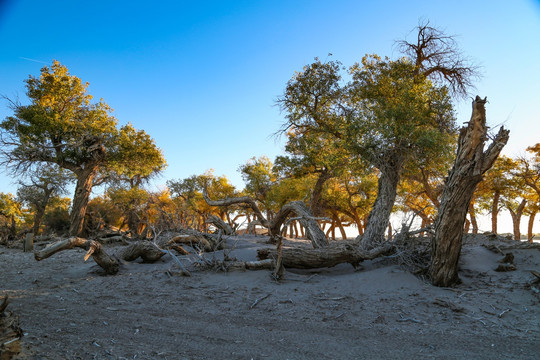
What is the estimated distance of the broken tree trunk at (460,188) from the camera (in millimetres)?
6164

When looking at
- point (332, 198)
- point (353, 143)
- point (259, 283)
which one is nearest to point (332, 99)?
point (353, 143)

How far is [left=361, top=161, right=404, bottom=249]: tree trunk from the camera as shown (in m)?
9.82

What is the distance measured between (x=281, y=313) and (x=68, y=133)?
689 inches

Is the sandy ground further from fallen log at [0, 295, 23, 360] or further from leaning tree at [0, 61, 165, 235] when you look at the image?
leaning tree at [0, 61, 165, 235]

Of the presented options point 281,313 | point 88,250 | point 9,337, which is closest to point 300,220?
point 281,313

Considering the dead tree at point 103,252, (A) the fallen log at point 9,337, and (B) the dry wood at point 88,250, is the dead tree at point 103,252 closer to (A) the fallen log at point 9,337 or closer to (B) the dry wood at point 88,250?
(B) the dry wood at point 88,250

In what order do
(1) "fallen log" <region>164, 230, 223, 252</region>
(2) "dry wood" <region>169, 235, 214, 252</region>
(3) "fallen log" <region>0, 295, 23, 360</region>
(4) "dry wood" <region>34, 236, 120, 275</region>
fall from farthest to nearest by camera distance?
(2) "dry wood" <region>169, 235, 214, 252</region> < (1) "fallen log" <region>164, 230, 223, 252</region> < (4) "dry wood" <region>34, 236, 120, 275</region> < (3) "fallen log" <region>0, 295, 23, 360</region>

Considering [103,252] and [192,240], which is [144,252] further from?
[192,240]

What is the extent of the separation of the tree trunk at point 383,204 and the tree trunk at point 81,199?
15.0m

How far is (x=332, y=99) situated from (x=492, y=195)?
63.4 ft

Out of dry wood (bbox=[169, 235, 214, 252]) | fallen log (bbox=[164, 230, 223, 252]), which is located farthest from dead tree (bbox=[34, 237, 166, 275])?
dry wood (bbox=[169, 235, 214, 252])

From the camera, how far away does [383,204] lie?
10.2 metres

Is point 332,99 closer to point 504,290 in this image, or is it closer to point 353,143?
point 353,143

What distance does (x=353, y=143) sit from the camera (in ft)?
34.6
